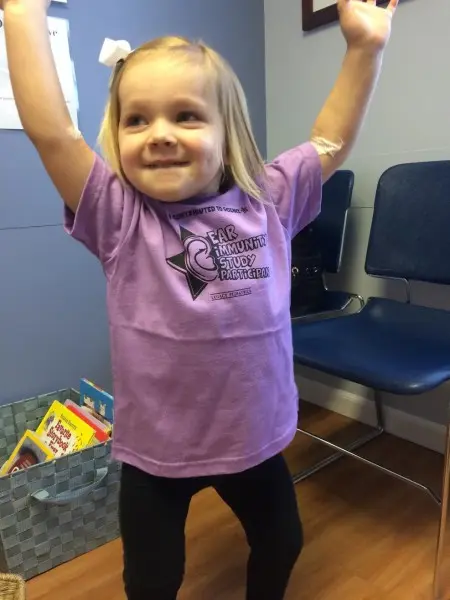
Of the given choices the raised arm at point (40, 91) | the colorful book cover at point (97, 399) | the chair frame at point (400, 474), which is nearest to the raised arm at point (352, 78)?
the raised arm at point (40, 91)

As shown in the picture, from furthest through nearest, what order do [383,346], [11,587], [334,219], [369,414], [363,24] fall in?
[369,414]
[334,219]
[383,346]
[11,587]
[363,24]

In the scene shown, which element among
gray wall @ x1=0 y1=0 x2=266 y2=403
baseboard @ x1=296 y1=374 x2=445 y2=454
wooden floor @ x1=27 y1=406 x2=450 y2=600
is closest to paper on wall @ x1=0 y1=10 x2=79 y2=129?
gray wall @ x1=0 y1=0 x2=266 y2=403

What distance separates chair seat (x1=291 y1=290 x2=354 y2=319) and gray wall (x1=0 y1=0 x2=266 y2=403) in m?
0.55

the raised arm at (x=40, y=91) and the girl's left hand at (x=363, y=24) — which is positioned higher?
the girl's left hand at (x=363, y=24)

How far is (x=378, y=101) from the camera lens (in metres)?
1.61

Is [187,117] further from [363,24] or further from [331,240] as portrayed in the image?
[331,240]

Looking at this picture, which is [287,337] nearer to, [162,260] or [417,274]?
[162,260]

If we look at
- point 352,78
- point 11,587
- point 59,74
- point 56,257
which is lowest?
point 11,587

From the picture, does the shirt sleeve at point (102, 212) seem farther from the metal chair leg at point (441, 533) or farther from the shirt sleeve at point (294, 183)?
the metal chair leg at point (441, 533)

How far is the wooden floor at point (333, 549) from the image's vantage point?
117cm

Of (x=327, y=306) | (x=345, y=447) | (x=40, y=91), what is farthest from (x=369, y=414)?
(x=40, y=91)

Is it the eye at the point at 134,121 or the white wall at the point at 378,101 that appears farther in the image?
the white wall at the point at 378,101

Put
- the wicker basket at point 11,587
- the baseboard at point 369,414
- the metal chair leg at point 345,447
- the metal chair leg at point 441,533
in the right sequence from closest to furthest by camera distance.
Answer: the wicker basket at point 11,587 → the metal chair leg at point 441,533 → the metal chair leg at point 345,447 → the baseboard at point 369,414

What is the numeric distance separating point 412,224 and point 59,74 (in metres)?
0.97
